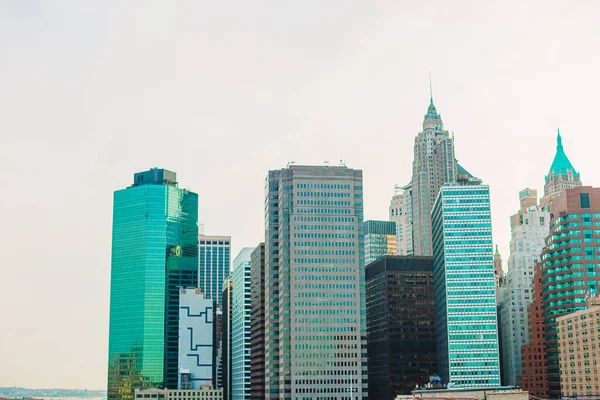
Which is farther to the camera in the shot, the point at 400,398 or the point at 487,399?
the point at 400,398

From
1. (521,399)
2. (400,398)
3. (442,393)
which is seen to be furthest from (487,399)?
(442,393)

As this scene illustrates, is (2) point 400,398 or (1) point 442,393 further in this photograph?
(1) point 442,393

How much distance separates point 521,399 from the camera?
96.1 metres

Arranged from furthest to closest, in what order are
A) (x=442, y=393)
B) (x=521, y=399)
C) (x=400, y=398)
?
1. (x=442, y=393)
2. (x=400, y=398)
3. (x=521, y=399)

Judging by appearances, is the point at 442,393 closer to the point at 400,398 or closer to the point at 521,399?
the point at 400,398

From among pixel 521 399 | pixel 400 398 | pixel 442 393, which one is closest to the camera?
pixel 521 399

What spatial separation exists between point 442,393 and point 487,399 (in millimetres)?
22265

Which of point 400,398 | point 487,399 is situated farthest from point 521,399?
point 400,398

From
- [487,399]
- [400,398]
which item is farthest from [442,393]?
[487,399]

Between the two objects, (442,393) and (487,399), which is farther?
(442,393)

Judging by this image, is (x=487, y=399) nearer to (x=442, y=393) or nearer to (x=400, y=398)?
(x=400, y=398)

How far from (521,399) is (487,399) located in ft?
12.2

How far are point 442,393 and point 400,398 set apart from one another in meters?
12.3

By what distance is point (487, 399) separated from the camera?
97125 millimetres
